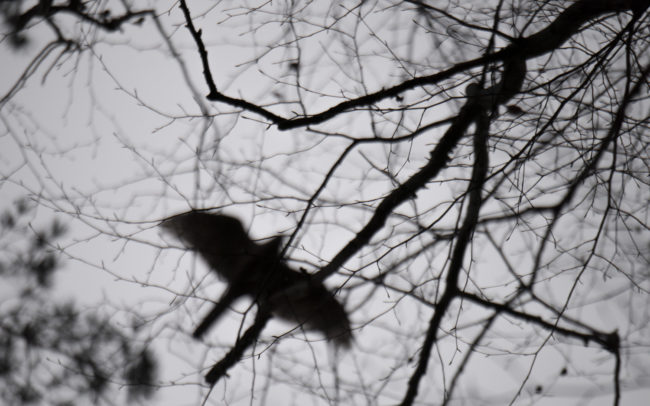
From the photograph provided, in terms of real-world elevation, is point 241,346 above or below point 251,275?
below

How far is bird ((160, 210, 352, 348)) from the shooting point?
2512 millimetres

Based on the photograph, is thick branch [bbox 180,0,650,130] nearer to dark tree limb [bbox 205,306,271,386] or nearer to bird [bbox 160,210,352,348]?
bird [bbox 160,210,352,348]

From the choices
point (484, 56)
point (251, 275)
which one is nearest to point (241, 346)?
point (251, 275)

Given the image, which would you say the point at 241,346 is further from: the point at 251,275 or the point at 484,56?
the point at 484,56

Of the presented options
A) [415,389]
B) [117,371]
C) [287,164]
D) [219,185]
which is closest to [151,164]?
[219,185]

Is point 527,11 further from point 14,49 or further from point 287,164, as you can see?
point 14,49

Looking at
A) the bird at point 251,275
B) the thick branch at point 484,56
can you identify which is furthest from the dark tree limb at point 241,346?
the thick branch at point 484,56

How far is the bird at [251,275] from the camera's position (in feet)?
8.24

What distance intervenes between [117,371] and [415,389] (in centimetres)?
151

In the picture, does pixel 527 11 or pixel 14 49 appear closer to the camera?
pixel 527 11

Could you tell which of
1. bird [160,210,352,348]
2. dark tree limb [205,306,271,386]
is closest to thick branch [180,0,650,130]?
bird [160,210,352,348]

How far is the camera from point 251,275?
2707 mm

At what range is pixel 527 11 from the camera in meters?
2.51

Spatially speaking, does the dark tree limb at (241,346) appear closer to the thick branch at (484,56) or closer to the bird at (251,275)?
the bird at (251,275)
